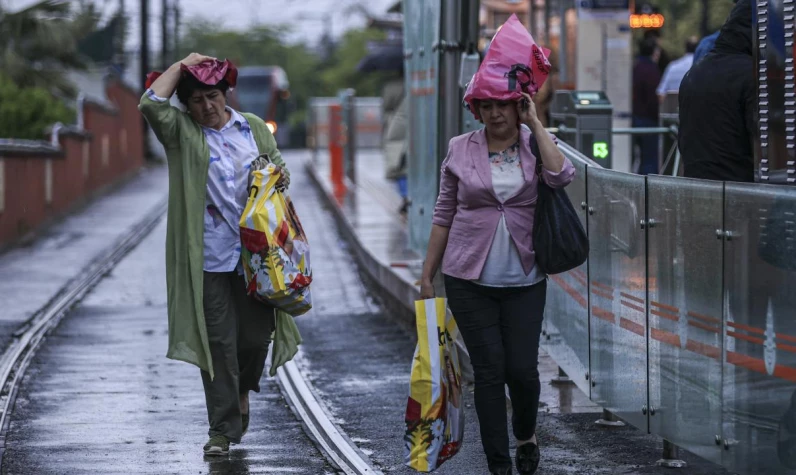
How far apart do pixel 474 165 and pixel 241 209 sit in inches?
52.2

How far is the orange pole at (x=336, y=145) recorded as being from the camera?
85.8 ft

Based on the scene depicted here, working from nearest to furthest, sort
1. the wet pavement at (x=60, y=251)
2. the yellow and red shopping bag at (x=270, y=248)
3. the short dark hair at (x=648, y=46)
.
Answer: the yellow and red shopping bag at (x=270, y=248) → the wet pavement at (x=60, y=251) → the short dark hair at (x=648, y=46)

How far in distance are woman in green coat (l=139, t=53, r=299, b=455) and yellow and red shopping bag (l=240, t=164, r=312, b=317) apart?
3.7 inches

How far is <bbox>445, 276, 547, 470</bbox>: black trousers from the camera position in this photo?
5.86m

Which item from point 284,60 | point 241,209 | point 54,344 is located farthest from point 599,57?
point 284,60

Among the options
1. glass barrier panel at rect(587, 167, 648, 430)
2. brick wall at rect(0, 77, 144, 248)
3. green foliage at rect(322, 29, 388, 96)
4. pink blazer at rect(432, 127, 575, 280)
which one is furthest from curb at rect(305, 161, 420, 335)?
green foliage at rect(322, 29, 388, 96)

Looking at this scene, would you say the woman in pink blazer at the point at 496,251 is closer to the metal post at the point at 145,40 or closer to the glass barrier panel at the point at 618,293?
the glass barrier panel at the point at 618,293

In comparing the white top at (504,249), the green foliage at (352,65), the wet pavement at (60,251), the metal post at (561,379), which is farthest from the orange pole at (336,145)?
the green foliage at (352,65)

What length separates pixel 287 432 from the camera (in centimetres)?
752

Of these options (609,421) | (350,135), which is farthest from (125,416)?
(350,135)

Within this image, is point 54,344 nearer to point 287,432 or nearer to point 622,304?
point 287,432

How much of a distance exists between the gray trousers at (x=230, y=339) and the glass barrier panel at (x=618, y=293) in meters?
1.49

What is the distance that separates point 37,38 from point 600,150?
18287 millimetres

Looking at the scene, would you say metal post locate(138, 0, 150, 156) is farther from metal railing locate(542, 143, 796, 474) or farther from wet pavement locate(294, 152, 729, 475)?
metal railing locate(542, 143, 796, 474)
